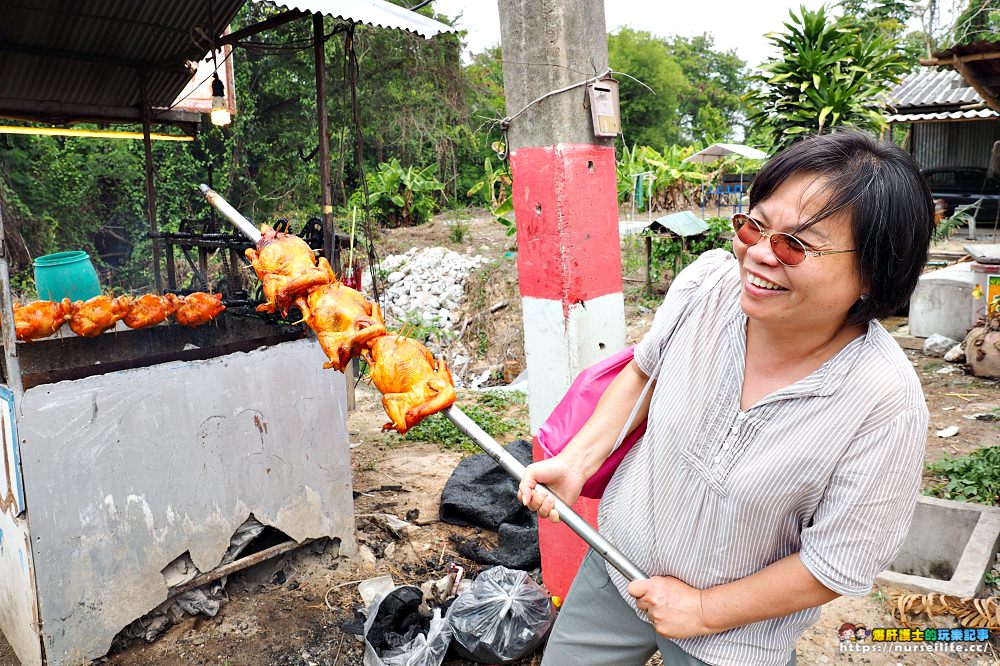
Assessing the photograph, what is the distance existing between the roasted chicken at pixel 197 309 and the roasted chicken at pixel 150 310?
0.06 m

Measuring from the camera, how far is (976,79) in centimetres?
512

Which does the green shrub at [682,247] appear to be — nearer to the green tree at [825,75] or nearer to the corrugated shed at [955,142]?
the green tree at [825,75]

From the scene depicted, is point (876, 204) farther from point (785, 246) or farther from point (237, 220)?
point (237, 220)

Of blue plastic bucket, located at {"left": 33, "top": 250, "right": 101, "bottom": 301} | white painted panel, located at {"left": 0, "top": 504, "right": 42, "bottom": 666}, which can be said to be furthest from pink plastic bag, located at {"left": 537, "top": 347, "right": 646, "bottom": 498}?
blue plastic bucket, located at {"left": 33, "top": 250, "right": 101, "bottom": 301}

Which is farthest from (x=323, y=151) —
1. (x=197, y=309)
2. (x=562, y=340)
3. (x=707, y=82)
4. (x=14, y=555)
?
(x=707, y=82)

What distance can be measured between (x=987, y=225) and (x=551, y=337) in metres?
19.3

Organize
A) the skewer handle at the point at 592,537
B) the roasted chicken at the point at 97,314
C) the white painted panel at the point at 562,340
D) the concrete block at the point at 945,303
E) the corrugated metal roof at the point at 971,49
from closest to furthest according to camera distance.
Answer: the skewer handle at the point at 592,537, the white painted panel at the point at 562,340, the roasted chicken at the point at 97,314, the corrugated metal roof at the point at 971,49, the concrete block at the point at 945,303

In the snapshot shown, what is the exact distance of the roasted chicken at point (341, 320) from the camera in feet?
8.36

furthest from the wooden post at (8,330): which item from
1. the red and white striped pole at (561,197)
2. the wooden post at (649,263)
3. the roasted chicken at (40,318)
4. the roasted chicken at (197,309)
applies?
the wooden post at (649,263)

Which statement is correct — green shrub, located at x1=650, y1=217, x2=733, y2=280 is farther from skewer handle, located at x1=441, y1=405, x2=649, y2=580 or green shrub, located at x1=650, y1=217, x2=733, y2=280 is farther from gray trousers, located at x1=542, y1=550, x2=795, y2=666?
skewer handle, located at x1=441, y1=405, x2=649, y2=580

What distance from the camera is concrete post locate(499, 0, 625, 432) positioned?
325 centimetres

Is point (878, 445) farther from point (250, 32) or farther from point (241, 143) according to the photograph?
point (241, 143)

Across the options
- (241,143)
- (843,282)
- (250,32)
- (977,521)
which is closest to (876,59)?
(977,521)

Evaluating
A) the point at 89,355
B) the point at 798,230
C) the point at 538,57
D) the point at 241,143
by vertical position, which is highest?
the point at 241,143
